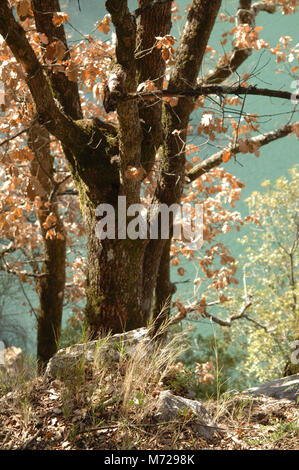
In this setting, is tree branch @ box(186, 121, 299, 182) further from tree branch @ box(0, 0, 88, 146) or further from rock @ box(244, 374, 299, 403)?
rock @ box(244, 374, 299, 403)

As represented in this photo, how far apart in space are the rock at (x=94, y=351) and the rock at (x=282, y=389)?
1.12 m

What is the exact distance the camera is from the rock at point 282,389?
3523mm

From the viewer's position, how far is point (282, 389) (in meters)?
3.71

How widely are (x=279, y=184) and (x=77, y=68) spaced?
7982 mm

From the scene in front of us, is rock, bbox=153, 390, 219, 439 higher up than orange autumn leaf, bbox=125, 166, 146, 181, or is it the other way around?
orange autumn leaf, bbox=125, 166, 146, 181

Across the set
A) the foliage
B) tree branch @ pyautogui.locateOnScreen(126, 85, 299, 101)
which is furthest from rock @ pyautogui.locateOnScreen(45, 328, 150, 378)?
the foliage

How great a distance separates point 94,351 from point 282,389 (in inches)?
62.0

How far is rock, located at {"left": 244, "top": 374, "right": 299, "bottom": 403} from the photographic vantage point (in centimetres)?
352

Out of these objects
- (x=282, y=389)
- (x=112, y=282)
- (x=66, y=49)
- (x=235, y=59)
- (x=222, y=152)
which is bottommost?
(x=282, y=389)

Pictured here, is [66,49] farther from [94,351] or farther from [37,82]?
[94,351]

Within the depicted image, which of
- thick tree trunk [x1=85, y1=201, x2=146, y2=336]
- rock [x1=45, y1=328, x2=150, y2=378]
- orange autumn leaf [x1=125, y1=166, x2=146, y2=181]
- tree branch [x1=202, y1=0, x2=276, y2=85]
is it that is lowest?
rock [x1=45, y1=328, x2=150, y2=378]

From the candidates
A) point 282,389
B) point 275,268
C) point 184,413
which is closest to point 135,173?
point 184,413

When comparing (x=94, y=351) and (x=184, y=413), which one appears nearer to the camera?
(x=184, y=413)

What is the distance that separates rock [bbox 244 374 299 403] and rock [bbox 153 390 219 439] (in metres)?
0.83
